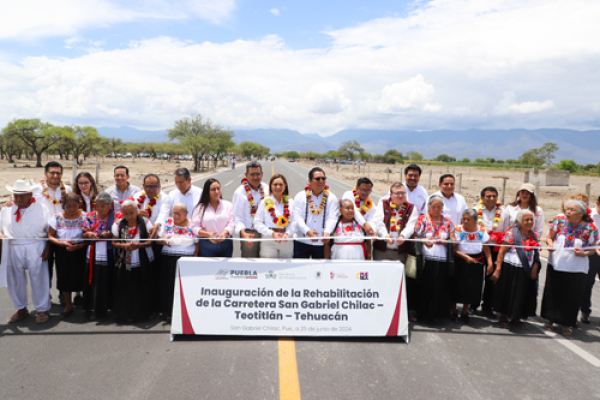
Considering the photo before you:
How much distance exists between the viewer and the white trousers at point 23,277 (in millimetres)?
4633

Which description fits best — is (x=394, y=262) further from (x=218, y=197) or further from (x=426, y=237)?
(x=218, y=197)

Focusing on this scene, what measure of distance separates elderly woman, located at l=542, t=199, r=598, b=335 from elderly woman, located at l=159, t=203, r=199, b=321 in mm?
4515

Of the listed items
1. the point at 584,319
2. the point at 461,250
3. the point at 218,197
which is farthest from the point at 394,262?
Result: the point at 584,319

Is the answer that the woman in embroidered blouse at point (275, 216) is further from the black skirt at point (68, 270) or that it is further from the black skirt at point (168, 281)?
the black skirt at point (68, 270)

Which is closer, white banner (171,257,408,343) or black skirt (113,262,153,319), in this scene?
white banner (171,257,408,343)

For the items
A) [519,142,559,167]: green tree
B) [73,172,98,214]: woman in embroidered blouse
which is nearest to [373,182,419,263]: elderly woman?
[73,172,98,214]: woman in embroidered blouse

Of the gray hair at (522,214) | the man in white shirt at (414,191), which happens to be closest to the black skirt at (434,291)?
the gray hair at (522,214)

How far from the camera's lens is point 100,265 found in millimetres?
4645

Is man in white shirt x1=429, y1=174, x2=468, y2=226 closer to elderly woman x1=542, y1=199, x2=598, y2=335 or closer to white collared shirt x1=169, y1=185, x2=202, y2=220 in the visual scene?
elderly woman x1=542, y1=199, x2=598, y2=335

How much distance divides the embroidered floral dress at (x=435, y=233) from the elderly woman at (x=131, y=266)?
347 centimetres

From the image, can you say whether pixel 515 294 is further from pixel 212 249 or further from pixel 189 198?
pixel 189 198

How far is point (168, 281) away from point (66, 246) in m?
Answer: 1.39

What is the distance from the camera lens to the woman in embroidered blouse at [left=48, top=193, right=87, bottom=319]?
→ 15.5 feet

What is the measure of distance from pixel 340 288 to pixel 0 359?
3.54 m
